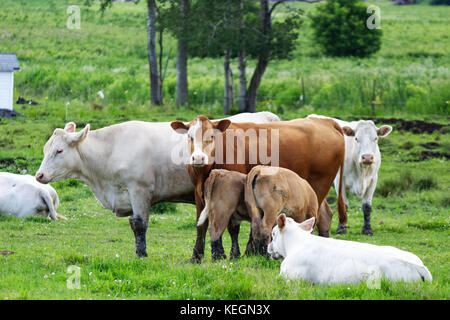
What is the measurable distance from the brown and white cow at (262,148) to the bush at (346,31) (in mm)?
45045

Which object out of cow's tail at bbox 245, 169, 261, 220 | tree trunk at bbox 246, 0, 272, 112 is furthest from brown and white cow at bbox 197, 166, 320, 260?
tree trunk at bbox 246, 0, 272, 112

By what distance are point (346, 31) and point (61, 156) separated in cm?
4718

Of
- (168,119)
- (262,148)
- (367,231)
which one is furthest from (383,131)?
(168,119)

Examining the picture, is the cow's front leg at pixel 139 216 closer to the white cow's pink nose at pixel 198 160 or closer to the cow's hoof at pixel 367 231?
the white cow's pink nose at pixel 198 160

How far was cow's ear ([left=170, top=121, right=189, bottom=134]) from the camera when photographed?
32.7ft

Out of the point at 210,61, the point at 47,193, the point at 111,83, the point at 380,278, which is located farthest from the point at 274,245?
the point at 210,61

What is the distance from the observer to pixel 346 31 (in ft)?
182

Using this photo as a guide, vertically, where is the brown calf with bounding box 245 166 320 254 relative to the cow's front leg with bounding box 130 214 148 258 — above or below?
above

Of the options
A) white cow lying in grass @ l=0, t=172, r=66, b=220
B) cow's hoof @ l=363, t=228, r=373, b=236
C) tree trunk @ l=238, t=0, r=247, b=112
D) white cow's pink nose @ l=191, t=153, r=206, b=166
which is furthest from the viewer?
tree trunk @ l=238, t=0, r=247, b=112

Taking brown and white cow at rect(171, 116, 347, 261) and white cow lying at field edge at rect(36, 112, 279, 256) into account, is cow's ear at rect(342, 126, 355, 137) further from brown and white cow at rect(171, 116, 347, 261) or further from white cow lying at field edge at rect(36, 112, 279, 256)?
white cow lying at field edge at rect(36, 112, 279, 256)

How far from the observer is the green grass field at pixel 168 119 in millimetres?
7547

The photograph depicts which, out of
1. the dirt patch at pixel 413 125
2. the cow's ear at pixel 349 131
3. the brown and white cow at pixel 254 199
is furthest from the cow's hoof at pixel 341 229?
the dirt patch at pixel 413 125

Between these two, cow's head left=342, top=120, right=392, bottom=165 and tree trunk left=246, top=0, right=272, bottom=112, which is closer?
cow's head left=342, top=120, right=392, bottom=165
